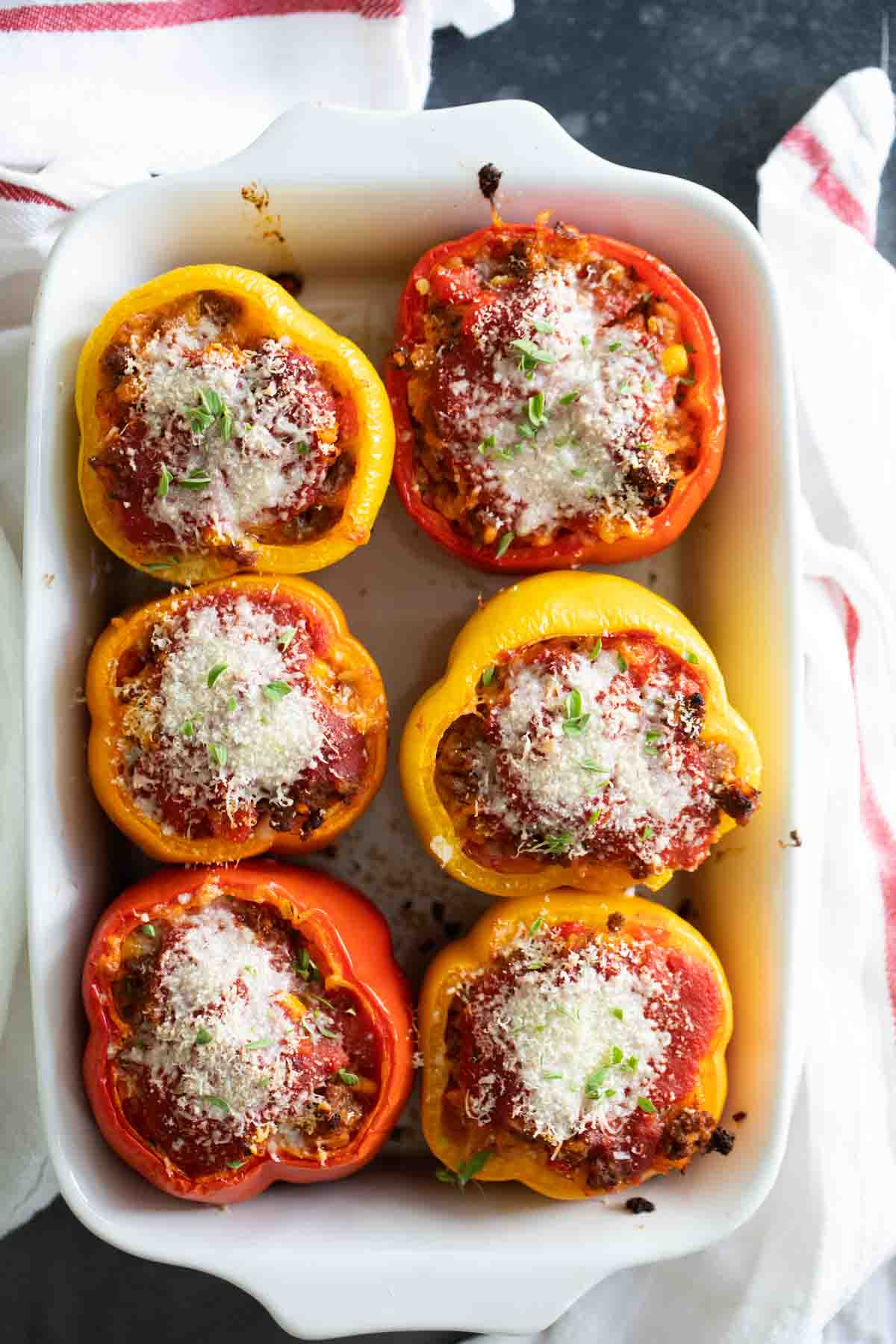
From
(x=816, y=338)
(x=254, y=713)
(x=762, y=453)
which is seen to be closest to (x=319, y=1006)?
(x=254, y=713)

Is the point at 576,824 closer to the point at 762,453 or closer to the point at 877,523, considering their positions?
the point at 762,453

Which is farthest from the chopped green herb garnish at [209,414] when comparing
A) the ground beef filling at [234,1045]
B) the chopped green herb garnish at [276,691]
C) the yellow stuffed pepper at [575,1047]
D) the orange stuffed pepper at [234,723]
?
the yellow stuffed pepper at [575,1047]

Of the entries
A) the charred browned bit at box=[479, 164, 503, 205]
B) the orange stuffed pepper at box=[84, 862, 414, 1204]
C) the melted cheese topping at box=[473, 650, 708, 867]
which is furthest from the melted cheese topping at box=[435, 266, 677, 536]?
the orange stuffed pepper at box=[84, 862, 414, 1204]

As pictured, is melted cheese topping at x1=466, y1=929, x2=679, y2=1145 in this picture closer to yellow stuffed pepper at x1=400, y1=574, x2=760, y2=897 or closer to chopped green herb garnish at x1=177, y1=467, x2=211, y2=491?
yellow stuffed pepper at x1=400, y1=574, x2=760, y2=897

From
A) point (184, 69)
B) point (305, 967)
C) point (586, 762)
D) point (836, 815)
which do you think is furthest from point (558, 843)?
point (184, 69)

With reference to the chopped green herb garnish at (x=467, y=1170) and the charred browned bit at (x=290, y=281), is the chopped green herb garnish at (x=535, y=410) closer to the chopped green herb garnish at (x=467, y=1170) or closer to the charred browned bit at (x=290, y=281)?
the charred browned bit at (x=290, y=281)

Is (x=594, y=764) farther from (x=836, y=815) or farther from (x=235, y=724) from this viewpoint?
(x=836, y=815)
